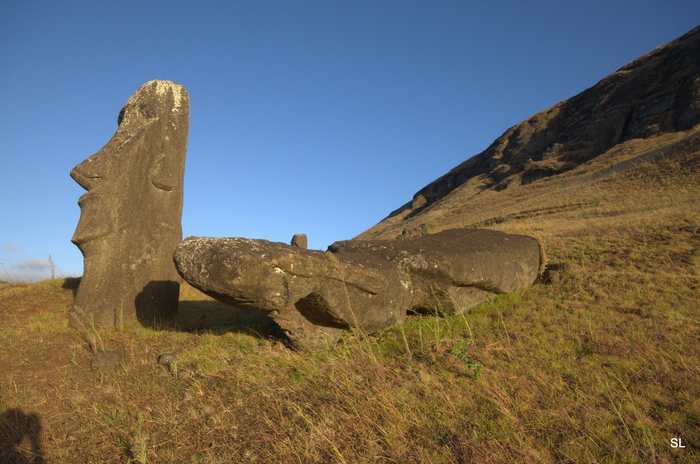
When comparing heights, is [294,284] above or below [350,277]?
above

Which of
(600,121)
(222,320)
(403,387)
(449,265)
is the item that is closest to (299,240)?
(222,320)

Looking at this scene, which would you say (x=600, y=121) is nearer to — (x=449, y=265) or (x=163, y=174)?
(x=449, y=265)

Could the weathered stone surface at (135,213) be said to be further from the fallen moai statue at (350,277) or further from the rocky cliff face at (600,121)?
the rocky cliff face at (600,121)

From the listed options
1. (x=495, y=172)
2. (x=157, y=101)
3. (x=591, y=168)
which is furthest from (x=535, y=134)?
(x=157, y=101)

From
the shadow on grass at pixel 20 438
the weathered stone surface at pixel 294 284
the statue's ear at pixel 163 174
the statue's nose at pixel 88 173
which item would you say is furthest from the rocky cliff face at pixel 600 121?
the shadow on grass at pixel 20 438

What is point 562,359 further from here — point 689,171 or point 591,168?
point 591,168

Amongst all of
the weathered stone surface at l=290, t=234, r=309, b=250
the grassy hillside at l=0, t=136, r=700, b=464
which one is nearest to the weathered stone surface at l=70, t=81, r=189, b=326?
the grassy hillside at l=0, t=136, r=700, b=464

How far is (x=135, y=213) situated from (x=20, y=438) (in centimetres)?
579

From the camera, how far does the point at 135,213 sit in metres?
9.51

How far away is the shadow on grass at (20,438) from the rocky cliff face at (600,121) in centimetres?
3444

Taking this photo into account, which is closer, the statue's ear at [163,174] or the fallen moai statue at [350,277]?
the fallen moai statue at [350,277]

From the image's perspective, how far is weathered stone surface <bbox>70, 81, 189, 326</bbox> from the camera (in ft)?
29.6

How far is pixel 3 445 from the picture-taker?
4320mm

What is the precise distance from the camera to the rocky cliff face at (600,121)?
46.7 meters
